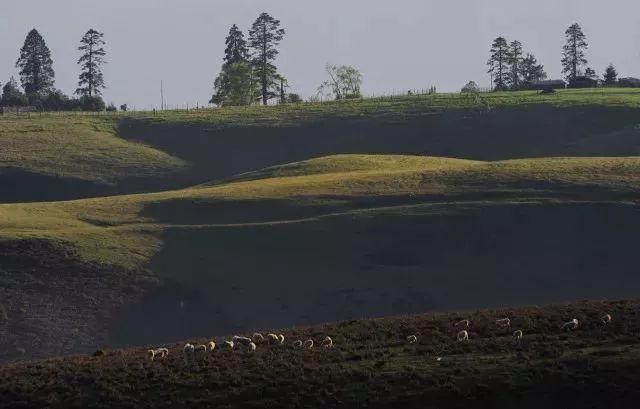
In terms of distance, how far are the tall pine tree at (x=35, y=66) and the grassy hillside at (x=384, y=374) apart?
14030cm

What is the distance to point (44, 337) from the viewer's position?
54.7 metres

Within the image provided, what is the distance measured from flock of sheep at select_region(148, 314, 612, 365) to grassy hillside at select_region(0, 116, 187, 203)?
204 feet

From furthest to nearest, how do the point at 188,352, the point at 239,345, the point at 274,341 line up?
the point at 274,341 < the point at 239,345 < the point at 188,352

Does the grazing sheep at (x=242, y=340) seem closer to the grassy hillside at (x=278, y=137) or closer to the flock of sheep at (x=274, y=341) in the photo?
the flock of sheep at (x=274, y=341)

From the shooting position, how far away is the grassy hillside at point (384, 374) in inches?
1394

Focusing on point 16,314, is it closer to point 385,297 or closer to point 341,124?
point 385,297

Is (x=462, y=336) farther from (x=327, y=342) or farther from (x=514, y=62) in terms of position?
(x=514, y=62)

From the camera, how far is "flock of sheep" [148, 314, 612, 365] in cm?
4020

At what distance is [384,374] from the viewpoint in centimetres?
3684

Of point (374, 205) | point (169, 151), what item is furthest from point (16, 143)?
point (374, 205)

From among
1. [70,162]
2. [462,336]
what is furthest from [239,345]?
[70,162]

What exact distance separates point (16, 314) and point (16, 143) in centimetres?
6321

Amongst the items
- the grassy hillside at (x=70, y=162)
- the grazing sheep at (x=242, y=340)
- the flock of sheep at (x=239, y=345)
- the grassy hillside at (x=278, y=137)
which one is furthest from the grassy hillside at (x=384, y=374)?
the grassy hillside at (x=278, y=137)

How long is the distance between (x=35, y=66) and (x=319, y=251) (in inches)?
4712
